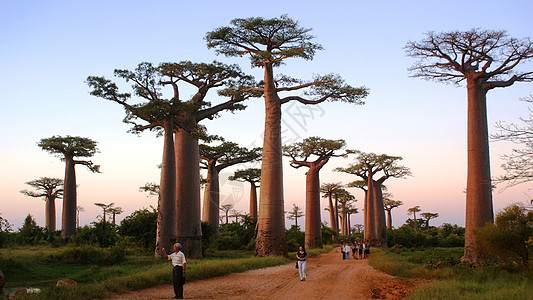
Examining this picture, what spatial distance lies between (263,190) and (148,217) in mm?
5818

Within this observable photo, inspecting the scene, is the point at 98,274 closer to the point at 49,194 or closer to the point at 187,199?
the point at 187,199

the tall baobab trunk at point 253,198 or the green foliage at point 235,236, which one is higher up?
the tall baobab trunk at point 253,198

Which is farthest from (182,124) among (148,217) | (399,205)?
(399,205)

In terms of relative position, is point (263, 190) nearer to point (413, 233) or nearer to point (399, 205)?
point (413, 233)

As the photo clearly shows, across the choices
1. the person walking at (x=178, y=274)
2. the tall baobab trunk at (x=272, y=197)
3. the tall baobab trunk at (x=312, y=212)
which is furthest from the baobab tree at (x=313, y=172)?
the person walking at (x=178, y=274)

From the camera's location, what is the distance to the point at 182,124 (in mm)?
16172

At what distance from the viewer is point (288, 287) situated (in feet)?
30.3

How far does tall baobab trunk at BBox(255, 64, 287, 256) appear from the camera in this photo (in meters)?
16.2

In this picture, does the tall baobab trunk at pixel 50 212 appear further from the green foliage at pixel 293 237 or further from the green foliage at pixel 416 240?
the green foliage at pixel 416 240

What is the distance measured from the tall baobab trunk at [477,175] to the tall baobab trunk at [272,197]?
6428 millimetres

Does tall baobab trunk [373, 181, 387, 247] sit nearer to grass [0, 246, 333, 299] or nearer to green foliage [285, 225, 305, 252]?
green foliage [285, 225, 305, 252]

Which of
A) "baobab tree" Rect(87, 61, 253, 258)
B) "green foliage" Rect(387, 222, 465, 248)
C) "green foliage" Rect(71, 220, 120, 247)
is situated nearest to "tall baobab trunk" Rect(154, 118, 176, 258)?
"baobab tree" Rect(87, 61, 253, 258)

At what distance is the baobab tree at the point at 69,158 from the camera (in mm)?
24469

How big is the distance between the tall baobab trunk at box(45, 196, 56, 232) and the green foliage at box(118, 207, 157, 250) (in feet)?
62.7
